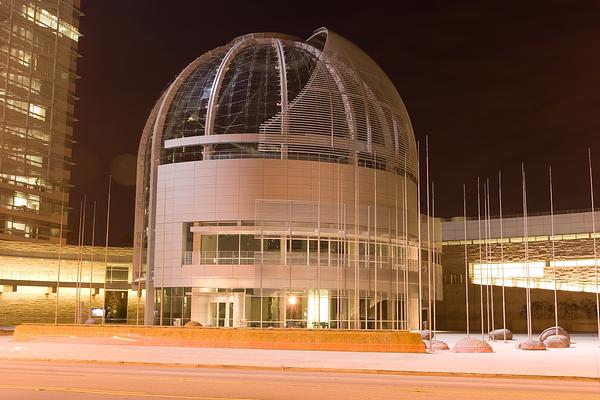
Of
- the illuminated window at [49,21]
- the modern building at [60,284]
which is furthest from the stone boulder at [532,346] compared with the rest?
the illuminated window at [49,21]

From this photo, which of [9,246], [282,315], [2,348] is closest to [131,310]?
[9,246]

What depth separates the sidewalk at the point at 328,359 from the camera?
2369 centimetres

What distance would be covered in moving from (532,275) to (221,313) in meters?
37.5

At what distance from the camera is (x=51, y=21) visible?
4368 inches

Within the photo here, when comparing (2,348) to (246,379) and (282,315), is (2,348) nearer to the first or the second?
(246,379)

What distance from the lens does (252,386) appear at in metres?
17.7

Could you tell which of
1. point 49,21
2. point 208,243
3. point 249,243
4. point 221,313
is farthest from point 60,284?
point 49,21

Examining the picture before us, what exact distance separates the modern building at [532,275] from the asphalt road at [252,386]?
→ 53315mm

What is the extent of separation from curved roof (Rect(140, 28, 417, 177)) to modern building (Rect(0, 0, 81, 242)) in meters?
44.4

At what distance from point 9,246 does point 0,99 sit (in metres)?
36.1

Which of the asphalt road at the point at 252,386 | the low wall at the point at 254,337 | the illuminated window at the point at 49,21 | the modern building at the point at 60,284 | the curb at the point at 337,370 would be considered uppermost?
the illuminated window at the point at 49,21

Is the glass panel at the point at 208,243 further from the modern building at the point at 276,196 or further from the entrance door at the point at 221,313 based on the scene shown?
the entrance door at the point at 221,313

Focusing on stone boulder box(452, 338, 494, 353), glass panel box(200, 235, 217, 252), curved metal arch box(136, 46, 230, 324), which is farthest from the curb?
→ curved metal arch box(136, 46, 230, 324)

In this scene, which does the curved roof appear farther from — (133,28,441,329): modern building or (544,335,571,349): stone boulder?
(544,335,571,349): stone boulder
